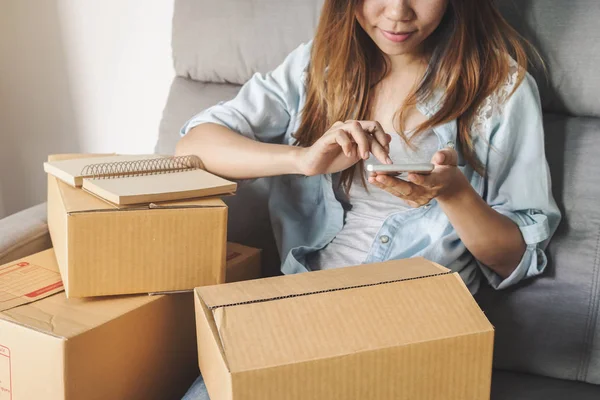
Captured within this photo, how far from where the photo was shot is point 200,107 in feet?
4.28

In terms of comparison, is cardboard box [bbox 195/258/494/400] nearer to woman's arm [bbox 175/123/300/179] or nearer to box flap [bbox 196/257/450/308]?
box flap [bbox 196/257/450/308]

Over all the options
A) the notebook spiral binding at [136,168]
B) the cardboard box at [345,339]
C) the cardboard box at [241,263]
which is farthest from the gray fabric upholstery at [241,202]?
the cardboard box at [345,339]

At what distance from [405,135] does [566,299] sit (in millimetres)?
347

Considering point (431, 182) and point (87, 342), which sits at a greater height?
point (431, 182)

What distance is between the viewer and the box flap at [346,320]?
26.7 inches

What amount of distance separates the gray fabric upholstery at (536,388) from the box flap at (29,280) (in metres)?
0.62

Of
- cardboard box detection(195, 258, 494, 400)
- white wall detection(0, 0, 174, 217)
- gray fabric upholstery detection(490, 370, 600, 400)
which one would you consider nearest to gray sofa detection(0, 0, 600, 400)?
gray fabric upholstery detection(490, 370, 600, 400)

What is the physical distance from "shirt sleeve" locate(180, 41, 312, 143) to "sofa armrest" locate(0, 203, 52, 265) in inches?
11.2

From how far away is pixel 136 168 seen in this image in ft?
3.12

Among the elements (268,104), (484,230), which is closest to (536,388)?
(484,230)

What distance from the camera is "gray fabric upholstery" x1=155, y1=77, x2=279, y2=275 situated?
4.02ft

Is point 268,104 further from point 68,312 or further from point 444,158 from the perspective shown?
point 68,312

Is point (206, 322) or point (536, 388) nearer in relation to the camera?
point (206, 322)

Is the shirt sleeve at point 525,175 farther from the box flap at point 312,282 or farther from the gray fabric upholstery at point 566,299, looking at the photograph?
the box flap at point 312,282
